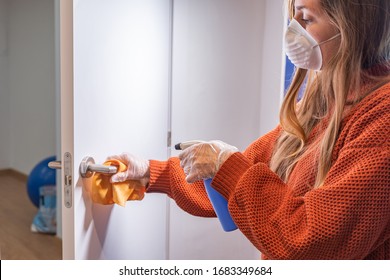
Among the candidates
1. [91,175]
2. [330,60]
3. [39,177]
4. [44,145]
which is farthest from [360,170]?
[44,145]

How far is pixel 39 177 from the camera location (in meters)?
2.94

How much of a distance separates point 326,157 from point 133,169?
45 cm

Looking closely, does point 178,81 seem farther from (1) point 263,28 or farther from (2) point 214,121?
(1) point 263,28

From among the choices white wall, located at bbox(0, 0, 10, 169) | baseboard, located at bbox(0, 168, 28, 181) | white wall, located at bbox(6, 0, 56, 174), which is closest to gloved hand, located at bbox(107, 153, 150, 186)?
white wall, located at bbox(6, 0, 56, 174)

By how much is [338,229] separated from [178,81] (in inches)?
26.1

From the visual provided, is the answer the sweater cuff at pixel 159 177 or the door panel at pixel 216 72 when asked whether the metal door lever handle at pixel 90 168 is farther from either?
the door panel at pixel 216 72

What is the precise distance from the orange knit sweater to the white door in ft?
1.13

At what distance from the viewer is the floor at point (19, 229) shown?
2.36m

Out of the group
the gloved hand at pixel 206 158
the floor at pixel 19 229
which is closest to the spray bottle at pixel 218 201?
the gloved hand at pixel 206 158

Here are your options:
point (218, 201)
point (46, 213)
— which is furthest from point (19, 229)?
point (218, 201)

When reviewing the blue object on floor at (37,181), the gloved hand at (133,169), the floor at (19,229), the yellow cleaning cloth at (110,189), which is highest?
the gloved hand at (133,169)

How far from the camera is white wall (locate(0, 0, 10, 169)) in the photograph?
10.6 feet

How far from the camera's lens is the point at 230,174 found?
0.82 meters

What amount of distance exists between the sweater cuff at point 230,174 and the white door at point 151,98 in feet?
1.05
